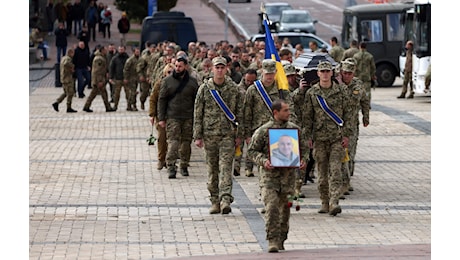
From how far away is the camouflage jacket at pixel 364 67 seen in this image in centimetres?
2919

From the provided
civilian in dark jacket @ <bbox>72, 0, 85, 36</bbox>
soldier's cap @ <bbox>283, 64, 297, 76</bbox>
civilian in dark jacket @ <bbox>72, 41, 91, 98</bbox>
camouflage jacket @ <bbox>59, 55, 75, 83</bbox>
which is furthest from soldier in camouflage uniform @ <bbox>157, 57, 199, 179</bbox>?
civilian in dark jacket @ <bbox>72, 0, 85, 36</bbox>

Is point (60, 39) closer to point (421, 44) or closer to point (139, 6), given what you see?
point (139, 6)

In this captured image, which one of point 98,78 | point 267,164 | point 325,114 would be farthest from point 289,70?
point 98,78

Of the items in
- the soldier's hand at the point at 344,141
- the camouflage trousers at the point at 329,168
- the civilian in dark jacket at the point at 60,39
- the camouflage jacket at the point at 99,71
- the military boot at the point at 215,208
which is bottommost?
the military boot at the point at 215,208

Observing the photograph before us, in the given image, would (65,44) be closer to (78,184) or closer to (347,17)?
(347,17)

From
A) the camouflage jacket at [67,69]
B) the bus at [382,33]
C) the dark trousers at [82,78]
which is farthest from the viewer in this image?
the bus at [382,33]

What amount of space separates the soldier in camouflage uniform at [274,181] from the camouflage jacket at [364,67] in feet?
52.8

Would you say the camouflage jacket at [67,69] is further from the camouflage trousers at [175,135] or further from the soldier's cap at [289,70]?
the soldier's cap at [289,70]

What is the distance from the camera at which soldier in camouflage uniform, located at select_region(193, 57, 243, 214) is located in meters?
15.9

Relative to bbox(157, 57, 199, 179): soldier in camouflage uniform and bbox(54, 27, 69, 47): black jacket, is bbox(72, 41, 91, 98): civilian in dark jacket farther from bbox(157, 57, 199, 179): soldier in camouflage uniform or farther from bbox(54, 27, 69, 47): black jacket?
bbox(157, 57, 199, 179): soldier in camouflage uniform

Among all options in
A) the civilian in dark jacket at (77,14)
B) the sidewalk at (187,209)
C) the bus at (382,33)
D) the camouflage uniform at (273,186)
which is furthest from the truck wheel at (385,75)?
the camouflage uniform at (273,186)

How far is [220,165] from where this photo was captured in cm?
1591

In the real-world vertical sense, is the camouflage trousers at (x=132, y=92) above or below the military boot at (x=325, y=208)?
above

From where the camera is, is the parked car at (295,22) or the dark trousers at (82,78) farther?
Answer: the parked car at (295,22)
